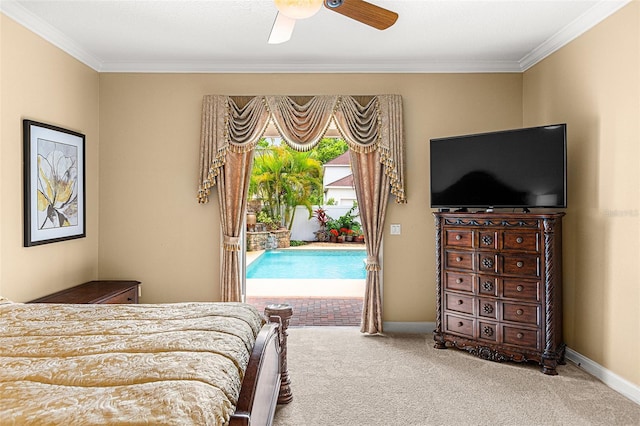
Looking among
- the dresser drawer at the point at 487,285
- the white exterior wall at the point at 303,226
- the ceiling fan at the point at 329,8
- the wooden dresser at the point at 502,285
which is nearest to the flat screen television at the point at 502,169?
the wooden dresser at the point at 502,285

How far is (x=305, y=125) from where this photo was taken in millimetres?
4398

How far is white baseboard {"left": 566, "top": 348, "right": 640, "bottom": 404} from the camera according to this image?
2.96 meters

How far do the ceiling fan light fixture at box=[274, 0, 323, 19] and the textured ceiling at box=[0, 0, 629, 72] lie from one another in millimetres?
1213

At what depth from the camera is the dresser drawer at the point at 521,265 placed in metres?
3.50

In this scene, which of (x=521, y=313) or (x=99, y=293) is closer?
(x=521, y=313)

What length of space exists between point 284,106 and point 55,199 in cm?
226

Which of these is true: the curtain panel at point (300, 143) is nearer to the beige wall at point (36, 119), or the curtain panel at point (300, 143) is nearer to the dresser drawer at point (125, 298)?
the dresser drawer at point (125, 298)

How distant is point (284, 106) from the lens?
441cm

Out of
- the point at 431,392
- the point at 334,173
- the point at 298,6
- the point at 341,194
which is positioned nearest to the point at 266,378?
the point at 431,392

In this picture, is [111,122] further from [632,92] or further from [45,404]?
[632,92]

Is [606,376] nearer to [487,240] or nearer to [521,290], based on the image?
[521,290]

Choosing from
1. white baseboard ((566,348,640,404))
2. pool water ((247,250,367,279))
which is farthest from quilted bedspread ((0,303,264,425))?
pool water ((247,250,367,279))

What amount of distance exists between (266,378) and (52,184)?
2.72 m

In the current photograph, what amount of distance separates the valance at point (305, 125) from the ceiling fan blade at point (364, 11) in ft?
6.24
